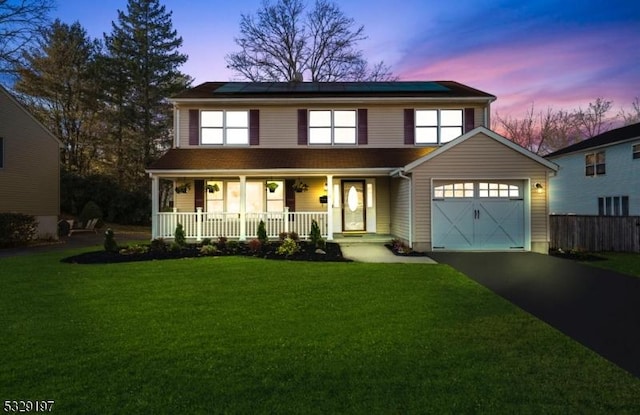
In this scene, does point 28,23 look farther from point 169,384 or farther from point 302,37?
point 169,384

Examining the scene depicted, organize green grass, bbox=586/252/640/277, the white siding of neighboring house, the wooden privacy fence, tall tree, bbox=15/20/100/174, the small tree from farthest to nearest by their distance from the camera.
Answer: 1. tall tree, bbox=15/20/100/174
2. the white siding of neighboring house
3. the wooden privacy fence
4. the small tree
5. green grass, bbox=586/252/640/277

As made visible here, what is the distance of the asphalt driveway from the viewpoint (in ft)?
16.4

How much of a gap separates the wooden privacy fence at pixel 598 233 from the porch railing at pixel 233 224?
876cm

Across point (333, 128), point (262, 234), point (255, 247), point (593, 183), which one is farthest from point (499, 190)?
point (593, 183)

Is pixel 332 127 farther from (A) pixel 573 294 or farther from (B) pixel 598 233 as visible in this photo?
(A) pixel 573 294

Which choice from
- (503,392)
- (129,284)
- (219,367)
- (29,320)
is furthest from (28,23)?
(503,392)

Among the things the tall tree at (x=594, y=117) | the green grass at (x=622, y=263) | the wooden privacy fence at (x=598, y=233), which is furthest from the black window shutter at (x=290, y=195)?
the tall tree at (x=594, y=117)

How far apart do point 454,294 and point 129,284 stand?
6.40 m

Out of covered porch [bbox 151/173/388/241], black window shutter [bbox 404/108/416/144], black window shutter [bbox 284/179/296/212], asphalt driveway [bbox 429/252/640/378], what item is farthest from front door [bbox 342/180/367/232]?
asphalt driveway [bbox 429/252/640/378]

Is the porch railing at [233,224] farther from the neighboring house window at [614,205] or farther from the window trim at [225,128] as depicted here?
the neighboring house window at [614,205]

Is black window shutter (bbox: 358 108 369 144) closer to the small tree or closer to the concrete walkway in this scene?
the concrete walkway

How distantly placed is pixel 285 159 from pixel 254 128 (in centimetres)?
216

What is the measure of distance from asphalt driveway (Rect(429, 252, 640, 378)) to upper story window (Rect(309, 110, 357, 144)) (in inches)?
260

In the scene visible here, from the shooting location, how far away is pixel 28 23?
20.2 metres
